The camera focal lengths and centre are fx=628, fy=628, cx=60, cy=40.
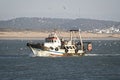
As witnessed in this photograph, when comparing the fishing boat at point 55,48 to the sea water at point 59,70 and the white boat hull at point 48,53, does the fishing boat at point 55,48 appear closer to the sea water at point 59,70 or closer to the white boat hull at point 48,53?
the white boat hull at point 48,53

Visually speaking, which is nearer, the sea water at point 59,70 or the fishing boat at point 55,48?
the sea water at point 59,70

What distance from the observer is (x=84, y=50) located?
11031cm

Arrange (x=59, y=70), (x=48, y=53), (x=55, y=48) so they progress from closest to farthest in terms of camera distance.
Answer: (x=59, y=70) → (x=55, y=48) → (x=48, y=53)

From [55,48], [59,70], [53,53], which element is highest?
[55,48]

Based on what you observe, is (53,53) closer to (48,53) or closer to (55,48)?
(48,53)

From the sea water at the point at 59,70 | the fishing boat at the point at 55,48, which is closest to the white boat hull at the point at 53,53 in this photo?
the fishing boat at the point at 55,48

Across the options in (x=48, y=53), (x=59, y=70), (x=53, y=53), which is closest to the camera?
(x=59, y=70)

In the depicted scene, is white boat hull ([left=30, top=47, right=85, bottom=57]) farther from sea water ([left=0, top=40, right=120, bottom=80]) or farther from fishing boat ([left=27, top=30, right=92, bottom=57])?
sea water ([left=0, top=40, right=120, bottom=80])

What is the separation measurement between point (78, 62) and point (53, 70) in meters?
14.4

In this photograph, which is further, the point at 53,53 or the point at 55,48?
the point at 53,53

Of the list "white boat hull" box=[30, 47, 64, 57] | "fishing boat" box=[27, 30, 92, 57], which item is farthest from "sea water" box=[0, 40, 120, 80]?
"white boat hull" box=[30, 47, 64, 57]

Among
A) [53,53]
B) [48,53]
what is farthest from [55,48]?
[48,53]

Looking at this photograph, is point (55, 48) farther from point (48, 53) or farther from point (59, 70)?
point (59, 70)

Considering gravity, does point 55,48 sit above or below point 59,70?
above
